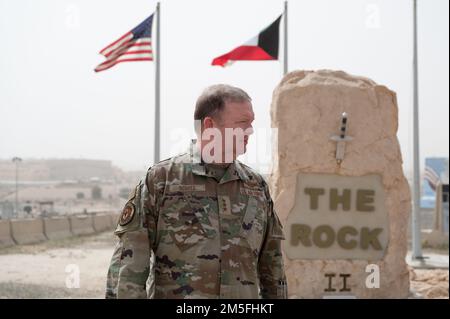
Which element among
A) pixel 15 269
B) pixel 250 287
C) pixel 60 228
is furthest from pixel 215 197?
pixel 60 228

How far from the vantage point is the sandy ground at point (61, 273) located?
715 centimetres

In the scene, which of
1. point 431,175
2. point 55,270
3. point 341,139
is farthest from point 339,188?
point 431,175

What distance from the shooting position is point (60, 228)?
1429 cm

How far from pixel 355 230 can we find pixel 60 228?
9505 millimetres

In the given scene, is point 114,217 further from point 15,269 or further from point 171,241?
point 171,241

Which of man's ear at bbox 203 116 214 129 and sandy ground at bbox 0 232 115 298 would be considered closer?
man's ear at bbox 203 116 214 129

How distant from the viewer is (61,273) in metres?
8.72

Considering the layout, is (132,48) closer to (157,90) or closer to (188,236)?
(157,90)

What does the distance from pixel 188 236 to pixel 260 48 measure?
7916 mm

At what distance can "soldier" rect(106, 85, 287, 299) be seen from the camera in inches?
74.4

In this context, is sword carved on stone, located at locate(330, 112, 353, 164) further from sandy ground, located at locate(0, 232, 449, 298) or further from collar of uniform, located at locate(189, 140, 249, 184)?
collar of uniform, located at locate(189, 140, 249, 184)

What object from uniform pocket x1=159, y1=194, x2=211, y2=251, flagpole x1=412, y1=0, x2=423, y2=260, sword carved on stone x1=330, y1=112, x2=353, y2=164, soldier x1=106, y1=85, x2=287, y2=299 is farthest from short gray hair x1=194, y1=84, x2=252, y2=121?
flagpole x1=412, y1=0, x2=423, y2=260

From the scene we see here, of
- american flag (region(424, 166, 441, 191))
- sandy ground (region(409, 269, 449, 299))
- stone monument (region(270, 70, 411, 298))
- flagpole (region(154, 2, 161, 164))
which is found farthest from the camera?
american flag (region(424, 166, 441, 191))
